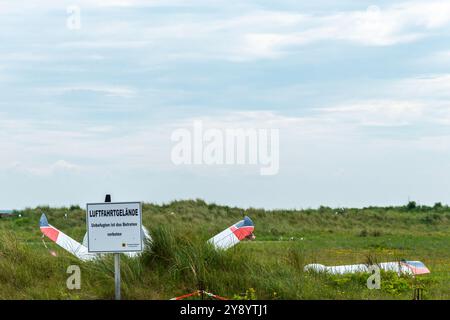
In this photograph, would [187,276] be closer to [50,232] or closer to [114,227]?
[114,227]

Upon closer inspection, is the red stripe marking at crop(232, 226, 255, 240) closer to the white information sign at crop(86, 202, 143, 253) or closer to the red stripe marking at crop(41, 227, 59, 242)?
the white information sign at crop(86, 202, 143, 253)

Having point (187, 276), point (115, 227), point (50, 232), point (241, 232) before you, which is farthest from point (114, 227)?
point (50, 232)

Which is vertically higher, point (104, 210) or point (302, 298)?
point (104, 210)

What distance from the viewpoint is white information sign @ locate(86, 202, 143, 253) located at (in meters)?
11.9

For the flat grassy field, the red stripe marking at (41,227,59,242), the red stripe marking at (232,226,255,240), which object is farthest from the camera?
the red stripe marking at (41,227,59,242)

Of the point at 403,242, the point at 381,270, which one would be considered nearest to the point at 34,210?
the point at 403,242

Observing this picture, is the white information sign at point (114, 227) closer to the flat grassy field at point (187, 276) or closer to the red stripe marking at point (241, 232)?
the flat grassy field at point (187, 276)

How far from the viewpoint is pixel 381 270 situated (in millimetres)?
14555

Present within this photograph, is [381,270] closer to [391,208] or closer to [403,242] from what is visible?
[403,242]


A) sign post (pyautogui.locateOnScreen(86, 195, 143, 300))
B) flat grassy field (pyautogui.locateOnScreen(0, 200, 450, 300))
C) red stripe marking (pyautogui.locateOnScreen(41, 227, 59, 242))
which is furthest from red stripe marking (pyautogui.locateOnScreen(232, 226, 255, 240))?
red stripe marking (pyautogui.locateOnScreen(41, 227, 59, 242))

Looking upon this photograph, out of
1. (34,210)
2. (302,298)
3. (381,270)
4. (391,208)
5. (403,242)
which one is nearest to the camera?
(302,298)

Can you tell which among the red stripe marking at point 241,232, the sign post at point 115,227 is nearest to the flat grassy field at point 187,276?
the red stripe marking at point 241,232
